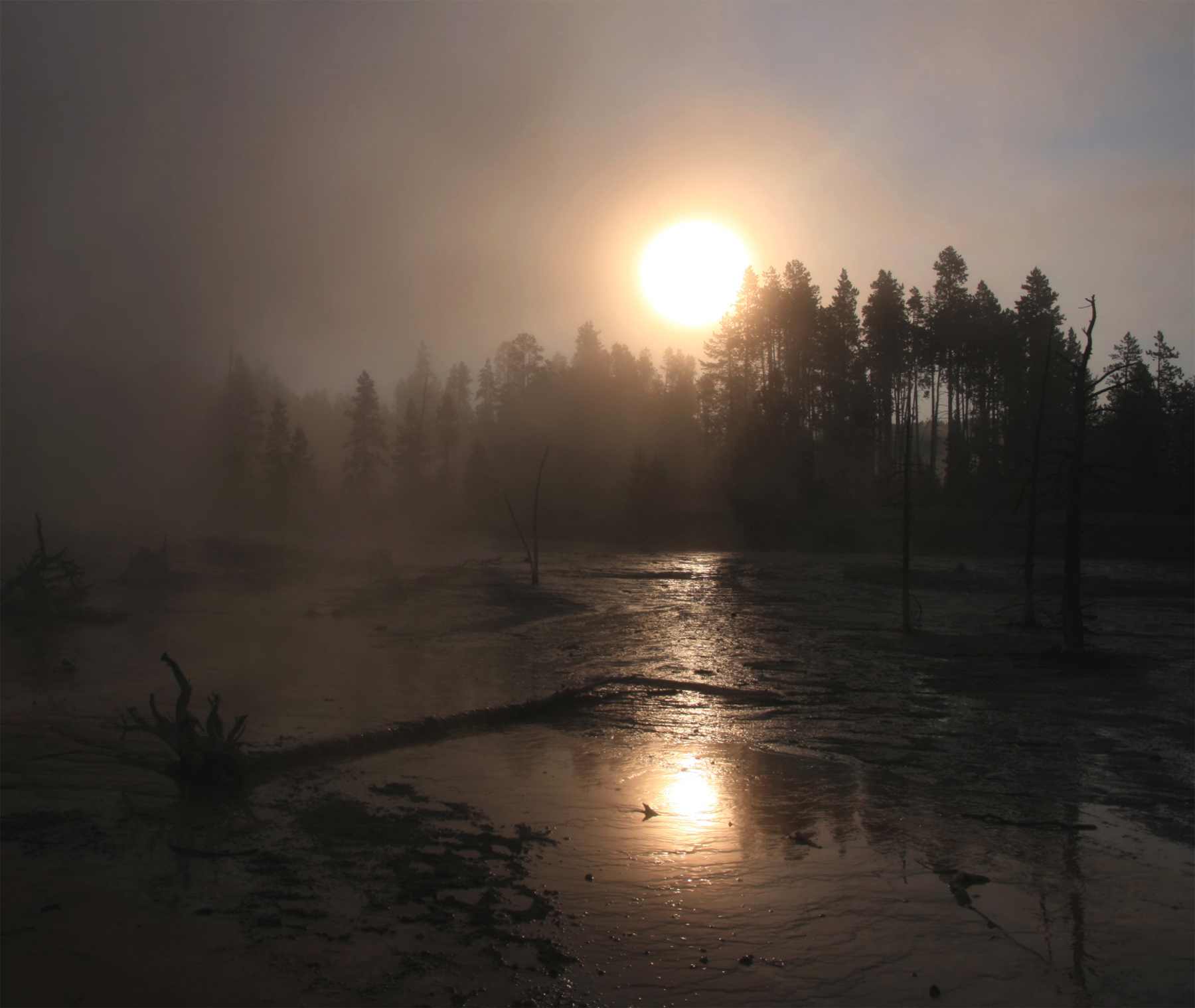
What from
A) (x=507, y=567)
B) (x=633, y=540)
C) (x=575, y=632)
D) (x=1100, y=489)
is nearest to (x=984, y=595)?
(x=575, y=632)

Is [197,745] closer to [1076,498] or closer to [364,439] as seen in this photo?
[1076,498]

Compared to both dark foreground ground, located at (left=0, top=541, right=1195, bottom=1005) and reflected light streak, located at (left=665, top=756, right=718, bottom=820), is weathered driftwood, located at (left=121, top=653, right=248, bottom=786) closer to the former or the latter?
dark foreground ground, located at (left=0, top=541, right=1195, bottom=1005)

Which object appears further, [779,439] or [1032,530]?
[779,439]

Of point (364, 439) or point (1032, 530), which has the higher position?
point (364, 439)

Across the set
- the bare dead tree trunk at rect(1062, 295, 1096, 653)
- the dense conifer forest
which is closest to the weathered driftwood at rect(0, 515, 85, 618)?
the bare dead tree trunk at rect(1062, 295, 1096, 653)

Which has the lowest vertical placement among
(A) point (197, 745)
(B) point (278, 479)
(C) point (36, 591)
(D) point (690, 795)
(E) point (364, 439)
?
(D) point (690, 795)

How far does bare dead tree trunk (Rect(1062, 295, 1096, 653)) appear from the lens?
18.2 metres

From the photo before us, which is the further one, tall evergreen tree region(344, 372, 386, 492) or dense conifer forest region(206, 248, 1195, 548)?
tall evergreen tree region(344, 372, 386, 492)

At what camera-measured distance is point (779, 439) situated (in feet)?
204

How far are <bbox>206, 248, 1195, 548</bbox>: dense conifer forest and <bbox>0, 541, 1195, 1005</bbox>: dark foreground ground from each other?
34.6m

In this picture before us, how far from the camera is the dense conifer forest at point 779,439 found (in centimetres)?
5841

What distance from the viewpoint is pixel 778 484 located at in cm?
6097

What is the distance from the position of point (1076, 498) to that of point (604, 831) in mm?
14839

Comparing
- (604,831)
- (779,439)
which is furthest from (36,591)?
(779,439)
